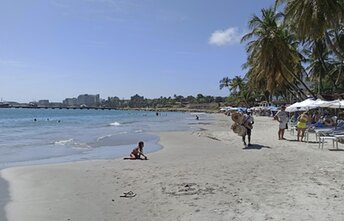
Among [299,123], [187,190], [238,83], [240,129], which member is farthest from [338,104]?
[238,83]

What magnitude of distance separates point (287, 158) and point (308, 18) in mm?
15635

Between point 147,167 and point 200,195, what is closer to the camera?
point 200,195

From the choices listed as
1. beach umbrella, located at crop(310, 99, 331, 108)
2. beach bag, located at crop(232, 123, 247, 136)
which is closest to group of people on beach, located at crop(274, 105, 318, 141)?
beach umbrella, located at crop(310, 99, 331, 108)

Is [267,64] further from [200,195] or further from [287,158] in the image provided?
[200,195]

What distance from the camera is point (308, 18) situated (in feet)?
84.6

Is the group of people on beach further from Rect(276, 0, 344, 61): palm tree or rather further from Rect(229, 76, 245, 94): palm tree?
Rect(229, 76, 245, 94): palm tree

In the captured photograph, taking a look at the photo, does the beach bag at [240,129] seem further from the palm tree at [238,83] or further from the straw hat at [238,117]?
the palm tree at [238,83]

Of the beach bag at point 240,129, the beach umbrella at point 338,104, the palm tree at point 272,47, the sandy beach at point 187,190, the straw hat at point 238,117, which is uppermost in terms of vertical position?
the palm tree at point 272,47

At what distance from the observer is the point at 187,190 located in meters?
8.43

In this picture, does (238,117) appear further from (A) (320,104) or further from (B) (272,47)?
(B) (272,47)

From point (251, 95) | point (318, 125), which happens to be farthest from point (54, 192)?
point (251, 95)

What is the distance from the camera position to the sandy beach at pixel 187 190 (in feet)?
22.5

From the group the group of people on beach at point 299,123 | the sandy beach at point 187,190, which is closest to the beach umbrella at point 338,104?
the group of people on beach at point 299,123

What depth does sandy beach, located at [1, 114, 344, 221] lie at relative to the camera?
22.5 ft
